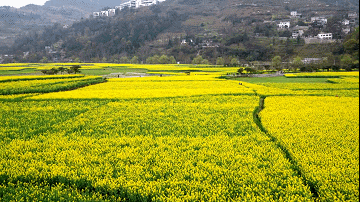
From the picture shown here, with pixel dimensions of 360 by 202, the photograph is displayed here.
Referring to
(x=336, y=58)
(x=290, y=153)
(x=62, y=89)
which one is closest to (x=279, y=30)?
(x=336, y=58)

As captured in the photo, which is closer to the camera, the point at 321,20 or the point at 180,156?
the point at 180,156

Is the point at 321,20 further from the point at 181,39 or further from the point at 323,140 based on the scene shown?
the point at 323,140

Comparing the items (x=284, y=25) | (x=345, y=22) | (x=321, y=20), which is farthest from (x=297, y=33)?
(x=345, y=22)

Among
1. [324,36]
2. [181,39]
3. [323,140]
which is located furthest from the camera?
[181,39]

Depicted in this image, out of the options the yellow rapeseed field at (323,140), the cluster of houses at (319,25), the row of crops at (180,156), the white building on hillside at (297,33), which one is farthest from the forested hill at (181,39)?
the row of crops at (180,156)

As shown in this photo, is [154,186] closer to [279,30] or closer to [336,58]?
[336,58]

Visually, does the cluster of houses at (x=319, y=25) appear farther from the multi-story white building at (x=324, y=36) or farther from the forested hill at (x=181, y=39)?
the forested hill at (x=181, y=39)
